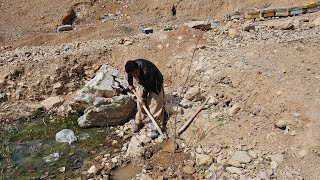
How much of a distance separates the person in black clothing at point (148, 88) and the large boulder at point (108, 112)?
447 mm

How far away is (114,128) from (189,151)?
6.13ft

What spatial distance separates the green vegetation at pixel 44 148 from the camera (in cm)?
561

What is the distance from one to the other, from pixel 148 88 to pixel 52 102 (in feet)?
9.18

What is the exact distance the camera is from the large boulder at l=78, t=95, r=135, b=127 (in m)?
6.53

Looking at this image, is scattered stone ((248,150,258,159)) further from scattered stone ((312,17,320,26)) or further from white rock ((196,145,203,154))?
scattered stone ((312,17,320,26))

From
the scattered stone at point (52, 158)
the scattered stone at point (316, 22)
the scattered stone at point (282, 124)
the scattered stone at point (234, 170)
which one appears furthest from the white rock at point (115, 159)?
the scattered stone at point (316, 22)

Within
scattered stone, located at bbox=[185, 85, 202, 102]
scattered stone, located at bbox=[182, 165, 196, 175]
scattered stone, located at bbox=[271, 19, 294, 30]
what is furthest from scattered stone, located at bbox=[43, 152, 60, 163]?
scattered stone, located at bbox=[271, 19, 294, 30]

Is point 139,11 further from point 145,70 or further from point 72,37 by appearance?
point 145,70

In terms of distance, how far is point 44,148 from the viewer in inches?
246

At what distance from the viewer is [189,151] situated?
5.38m

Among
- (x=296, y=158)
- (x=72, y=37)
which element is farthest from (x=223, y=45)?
(x=72, y=37)

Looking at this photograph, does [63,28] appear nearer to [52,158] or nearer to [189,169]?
[52,158]

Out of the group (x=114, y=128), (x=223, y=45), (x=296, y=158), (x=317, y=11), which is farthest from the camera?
(x=317, y=11)

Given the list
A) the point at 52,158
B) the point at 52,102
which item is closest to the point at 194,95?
the point at 52,158
